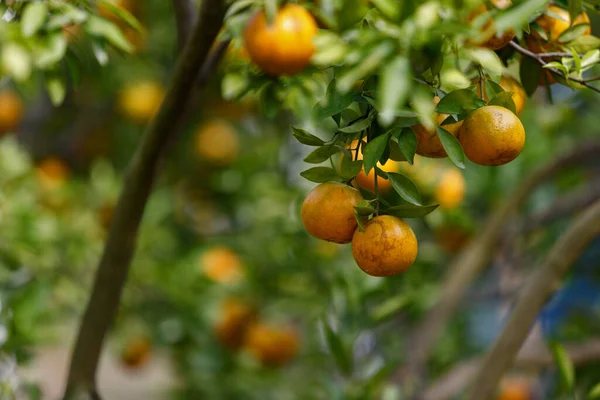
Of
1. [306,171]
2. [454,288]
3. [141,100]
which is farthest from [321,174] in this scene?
[141,100]

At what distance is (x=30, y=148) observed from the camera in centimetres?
178

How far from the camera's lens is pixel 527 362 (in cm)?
108

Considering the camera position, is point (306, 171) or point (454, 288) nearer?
point (306, 171)

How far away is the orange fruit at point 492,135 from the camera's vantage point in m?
0.44

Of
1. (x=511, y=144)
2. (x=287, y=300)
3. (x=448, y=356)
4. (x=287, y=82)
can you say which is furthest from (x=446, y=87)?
(x=448, y=356)

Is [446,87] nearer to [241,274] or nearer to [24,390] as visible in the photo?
[24,390]

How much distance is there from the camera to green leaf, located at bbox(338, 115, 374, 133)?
1.49ft

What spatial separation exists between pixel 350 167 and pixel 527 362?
2.42ft

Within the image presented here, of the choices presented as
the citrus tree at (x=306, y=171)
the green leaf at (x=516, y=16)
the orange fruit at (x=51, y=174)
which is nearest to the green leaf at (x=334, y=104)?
the citrus tree at (x=306, y=171)

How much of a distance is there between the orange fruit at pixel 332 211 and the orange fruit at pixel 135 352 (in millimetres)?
971

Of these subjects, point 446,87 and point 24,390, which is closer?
point 446,87

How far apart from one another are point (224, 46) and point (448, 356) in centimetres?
113

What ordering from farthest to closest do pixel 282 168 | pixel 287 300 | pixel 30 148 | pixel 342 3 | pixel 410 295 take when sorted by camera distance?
pixel 30 148, pixel 282 168, pixel 287 300, pixel 410 295, pixel 342 3

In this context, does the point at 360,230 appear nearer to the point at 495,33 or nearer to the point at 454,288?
the point at 495,33
